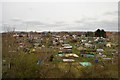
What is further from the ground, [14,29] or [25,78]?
[14,29]

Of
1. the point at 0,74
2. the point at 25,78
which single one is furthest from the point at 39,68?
the point at 0,74

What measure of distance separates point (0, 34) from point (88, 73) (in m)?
2.44

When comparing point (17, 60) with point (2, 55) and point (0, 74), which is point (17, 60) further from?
point (2, 55)

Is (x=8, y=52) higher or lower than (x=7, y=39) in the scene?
lower

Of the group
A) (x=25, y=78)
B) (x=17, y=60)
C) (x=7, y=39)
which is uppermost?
(x=7, y=39)

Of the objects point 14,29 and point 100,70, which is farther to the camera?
point 14,29

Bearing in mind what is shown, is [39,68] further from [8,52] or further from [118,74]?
[118,74]

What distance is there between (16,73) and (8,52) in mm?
972

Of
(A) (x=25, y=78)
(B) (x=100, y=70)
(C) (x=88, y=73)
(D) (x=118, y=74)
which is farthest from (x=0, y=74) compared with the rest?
(D) (x=118, y=74)

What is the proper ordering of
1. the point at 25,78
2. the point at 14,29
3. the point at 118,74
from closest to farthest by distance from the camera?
the point at 25,78
the point at 118,74
the point at 14,29

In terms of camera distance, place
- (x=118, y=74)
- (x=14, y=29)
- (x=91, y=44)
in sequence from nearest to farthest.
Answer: (x=118, y=74), (x=14, y=29), (x=91, y=44)

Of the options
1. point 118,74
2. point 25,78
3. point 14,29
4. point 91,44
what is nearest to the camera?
point 25,78

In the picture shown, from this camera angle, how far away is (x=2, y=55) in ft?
19.0

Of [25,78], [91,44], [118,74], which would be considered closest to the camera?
[25,78]
